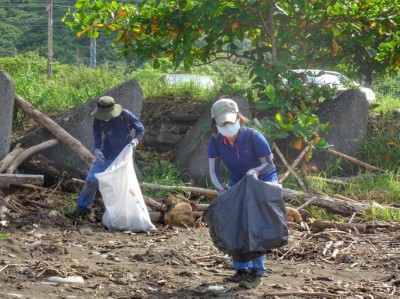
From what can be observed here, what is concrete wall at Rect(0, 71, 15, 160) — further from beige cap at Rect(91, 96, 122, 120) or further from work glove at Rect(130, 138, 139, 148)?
work glove at Rect(130, 138, 139, 148)

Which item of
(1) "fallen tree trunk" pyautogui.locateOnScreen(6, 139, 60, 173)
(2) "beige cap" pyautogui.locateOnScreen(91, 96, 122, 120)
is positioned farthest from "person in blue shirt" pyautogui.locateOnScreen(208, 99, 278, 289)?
(1) "fallen tree trunk" pyautogui.locateOnScreen(6, 139, 60, 173)

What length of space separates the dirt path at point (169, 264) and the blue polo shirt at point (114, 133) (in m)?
0.80

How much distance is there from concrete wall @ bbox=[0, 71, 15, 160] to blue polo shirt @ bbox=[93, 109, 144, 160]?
72.0 inches

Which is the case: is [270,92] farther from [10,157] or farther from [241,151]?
[241,151]

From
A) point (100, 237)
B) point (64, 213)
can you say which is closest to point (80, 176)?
point (64, 213)

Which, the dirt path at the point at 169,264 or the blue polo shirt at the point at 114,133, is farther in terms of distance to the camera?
the blue polo shirt at the point at 114,133

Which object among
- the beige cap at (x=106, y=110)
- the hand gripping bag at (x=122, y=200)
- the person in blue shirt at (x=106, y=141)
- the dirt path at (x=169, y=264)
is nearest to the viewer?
→ the dirt path at (x=169, y=264)

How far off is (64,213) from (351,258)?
3206 mm

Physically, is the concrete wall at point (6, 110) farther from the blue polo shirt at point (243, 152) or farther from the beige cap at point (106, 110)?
the blue polo shirt at point (243, 152)

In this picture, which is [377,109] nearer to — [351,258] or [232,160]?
[351,258]

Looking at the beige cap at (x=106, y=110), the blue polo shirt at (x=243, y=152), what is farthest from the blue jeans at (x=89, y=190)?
the blue polo shirt at (x=243, y=152)

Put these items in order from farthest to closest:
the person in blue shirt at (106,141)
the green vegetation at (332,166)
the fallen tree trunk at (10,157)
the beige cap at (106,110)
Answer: the green vegetation at (332,166) < the fallen tree trunk at (10,157) < the person in blue shirt at (106,141) < the beige cap at (106,110)

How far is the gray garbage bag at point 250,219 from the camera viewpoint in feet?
19.7

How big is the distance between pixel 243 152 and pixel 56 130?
15.1 ft
